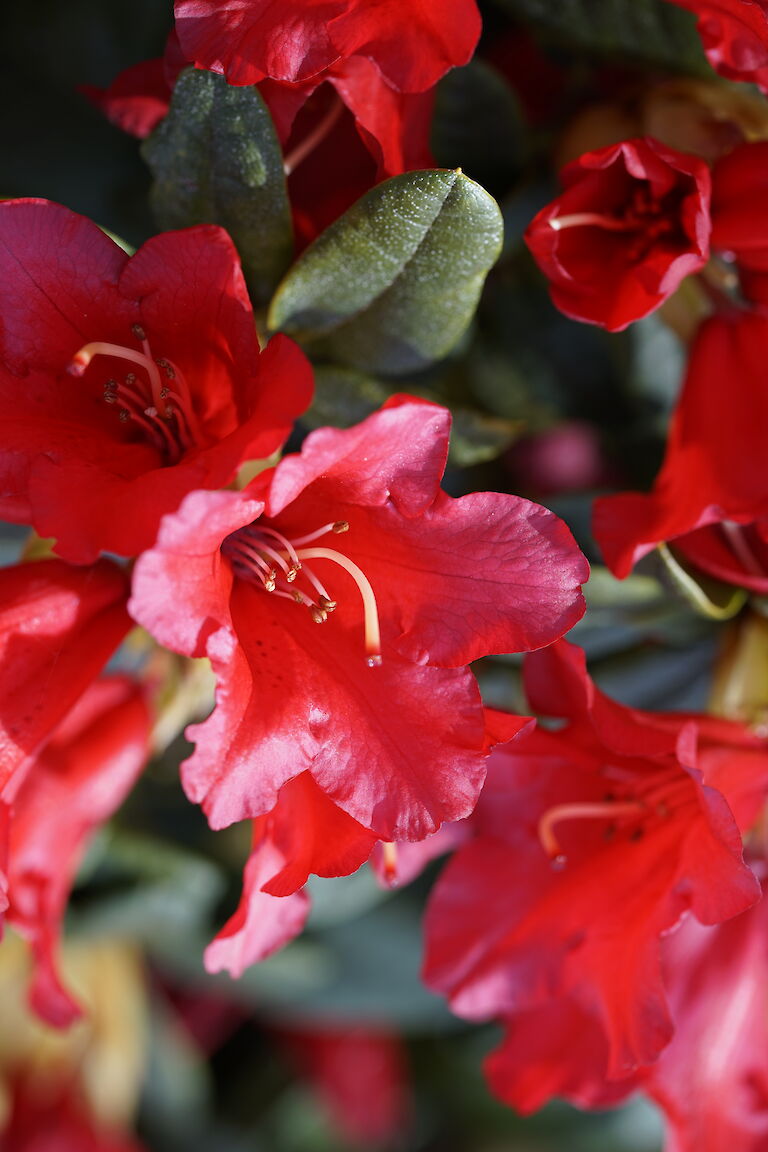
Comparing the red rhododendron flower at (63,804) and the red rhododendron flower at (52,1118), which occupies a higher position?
the red rhododendron flower at (63,804)

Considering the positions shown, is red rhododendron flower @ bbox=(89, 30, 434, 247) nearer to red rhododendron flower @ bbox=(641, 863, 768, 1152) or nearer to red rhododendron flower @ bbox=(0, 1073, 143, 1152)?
red rhododendron flower @ bbox=(641, 863, 768, 1152)

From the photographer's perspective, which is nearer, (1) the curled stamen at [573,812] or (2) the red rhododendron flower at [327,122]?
(2) the red rhododendron flower at [327,122]

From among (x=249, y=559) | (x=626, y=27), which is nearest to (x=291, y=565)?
(x=249, y=559)

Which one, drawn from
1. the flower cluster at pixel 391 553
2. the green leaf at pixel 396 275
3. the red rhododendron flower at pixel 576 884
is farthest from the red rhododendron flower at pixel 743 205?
the red rhododendron flower at pixel 576 884

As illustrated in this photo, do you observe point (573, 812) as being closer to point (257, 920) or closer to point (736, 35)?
point (257, 920)

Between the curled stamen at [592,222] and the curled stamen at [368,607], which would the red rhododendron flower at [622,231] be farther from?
the curled stamen at [368,607]

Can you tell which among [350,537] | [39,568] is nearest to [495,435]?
[350,537]

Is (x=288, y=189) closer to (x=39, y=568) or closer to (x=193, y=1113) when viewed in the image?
(x=39, y=568)
